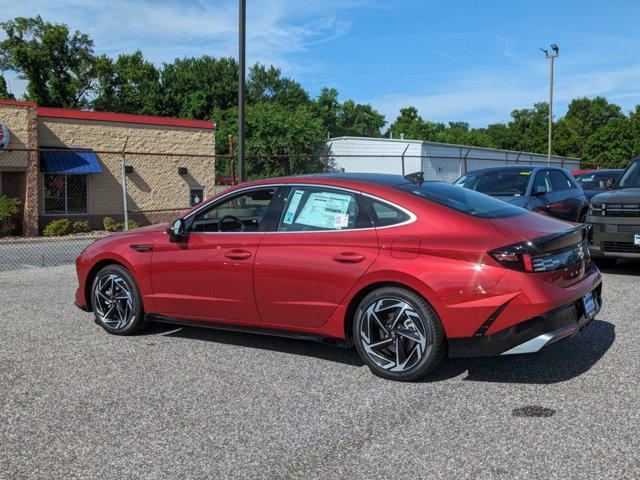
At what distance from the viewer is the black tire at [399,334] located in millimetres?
4219

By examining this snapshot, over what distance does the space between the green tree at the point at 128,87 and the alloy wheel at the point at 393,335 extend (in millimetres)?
51320

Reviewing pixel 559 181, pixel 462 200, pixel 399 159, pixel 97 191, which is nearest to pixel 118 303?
pixel 462 200

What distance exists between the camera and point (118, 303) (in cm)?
594

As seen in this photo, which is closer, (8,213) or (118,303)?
(118,303)

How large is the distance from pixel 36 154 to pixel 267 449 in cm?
2055

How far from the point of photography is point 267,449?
133 inches

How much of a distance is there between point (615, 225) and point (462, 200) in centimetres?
465

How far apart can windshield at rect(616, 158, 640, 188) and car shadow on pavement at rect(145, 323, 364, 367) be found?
20.7 feet

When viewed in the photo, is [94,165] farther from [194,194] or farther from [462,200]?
[462,200]

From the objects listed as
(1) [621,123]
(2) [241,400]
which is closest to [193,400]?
(2) [241,400]

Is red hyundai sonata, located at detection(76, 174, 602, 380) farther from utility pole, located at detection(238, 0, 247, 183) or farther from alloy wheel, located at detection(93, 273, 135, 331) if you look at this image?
utility pole, located at detection(238, 0, 247, 183)

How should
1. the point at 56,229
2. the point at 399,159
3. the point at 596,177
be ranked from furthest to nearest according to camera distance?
the point at 399,159 → the point at 56,229 → the point at 596,177

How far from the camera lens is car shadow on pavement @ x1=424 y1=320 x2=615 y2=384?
446 centimetres

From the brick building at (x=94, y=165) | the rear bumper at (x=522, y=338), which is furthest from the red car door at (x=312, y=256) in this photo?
the brick building at (x=94, y=165)
